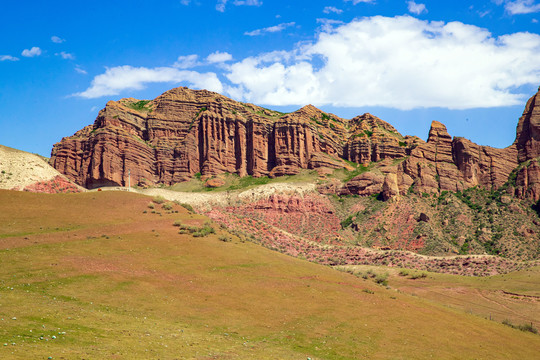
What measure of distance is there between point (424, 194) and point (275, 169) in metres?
41.4

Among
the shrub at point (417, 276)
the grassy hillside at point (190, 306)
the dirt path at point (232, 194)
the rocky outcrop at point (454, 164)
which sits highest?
the rocky outcrop at point (454, 164)

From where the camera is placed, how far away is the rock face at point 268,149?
114438 millimetres

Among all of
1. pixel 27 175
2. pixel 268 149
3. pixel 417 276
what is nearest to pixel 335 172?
pixel 268 149

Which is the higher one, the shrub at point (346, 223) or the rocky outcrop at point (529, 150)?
the rocky outcrop at point (529, 150)

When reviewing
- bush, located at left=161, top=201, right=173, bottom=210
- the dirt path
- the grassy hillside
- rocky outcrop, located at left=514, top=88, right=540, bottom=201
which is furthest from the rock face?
the grassy hillside

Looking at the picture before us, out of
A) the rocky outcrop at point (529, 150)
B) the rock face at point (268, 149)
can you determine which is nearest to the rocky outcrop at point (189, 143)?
the rock face at point (268, 149)

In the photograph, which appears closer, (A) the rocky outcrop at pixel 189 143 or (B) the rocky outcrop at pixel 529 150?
(B) the rocky outcrop at pixel 529 150

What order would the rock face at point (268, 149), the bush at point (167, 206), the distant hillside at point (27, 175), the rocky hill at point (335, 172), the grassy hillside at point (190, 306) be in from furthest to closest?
the rock face at point (268, 149) → the rocky hill at point (335, 172) → the distant hillside at point (27, 175) → the bush at point (167, 206) → the grassy hillside at point (190, 306)

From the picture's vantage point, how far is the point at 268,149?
136 metres

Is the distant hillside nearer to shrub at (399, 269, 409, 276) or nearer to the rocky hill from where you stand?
the rocky hill

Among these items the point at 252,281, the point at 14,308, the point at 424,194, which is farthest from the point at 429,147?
the point at 14,308

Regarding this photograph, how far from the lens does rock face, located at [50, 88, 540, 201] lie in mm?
114438

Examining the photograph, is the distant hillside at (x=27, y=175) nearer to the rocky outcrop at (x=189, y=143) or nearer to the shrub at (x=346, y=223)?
the rocky outcrop at (x=189, y=143)

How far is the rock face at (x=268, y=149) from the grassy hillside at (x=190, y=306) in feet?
253
